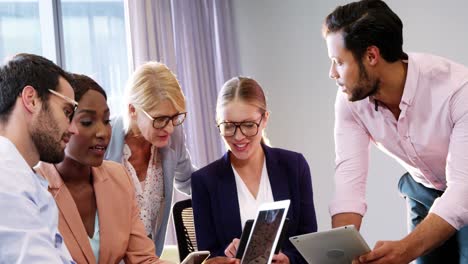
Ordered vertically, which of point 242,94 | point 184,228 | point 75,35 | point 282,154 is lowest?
point 184,228

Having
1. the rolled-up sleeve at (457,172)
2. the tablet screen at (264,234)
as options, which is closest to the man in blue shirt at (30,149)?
the tablet screen at (264,234)

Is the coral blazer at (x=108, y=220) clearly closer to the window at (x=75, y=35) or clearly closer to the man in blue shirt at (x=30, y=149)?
the man in blue shirt at (x=30, y=149)

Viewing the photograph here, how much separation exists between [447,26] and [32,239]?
10.5 feet

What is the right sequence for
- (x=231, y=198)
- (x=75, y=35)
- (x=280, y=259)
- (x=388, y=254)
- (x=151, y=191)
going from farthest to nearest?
1. (x=75, y=35)
2. (x=151, y=191)
3. (x=231, y=198)
4. (x=280, y=259)
5. (x=388, y=254)

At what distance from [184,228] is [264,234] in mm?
821

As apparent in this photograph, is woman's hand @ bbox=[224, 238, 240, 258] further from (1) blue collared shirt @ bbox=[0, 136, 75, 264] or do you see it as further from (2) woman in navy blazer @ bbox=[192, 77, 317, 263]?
(1) blue collared shirt @ bbox=[0, 136, 75, 264]

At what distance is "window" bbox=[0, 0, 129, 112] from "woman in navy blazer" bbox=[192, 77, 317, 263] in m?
1.94

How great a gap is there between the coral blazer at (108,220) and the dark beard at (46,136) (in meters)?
0.41

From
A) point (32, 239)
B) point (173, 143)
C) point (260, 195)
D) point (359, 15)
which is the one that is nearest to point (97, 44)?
point (173, 143)

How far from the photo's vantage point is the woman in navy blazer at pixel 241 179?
2480mm

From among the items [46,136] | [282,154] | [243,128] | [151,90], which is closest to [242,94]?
[243,128]

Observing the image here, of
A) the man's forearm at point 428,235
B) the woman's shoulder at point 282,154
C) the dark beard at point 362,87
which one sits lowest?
the man's forearm at point 428,235

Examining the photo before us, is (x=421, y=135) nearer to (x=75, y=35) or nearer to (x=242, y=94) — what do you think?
(x=242, y=94)

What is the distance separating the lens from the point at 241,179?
2.58 m
